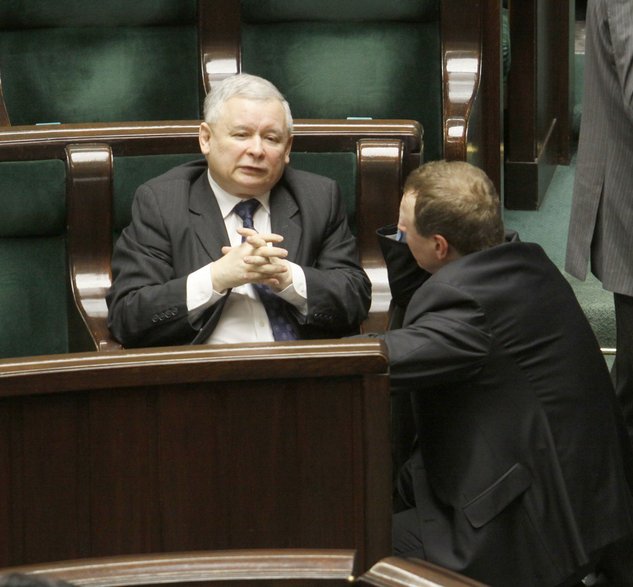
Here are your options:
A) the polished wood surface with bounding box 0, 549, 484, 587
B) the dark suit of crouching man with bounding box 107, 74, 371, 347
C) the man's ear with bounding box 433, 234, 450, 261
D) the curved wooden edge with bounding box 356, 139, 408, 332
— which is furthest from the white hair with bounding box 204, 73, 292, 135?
the polished wood surface with bounding box 0, 549, 484, 587

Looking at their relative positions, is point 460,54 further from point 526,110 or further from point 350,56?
point 526,110

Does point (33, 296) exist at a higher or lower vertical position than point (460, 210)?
lower

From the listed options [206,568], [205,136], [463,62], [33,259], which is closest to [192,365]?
[206,568]

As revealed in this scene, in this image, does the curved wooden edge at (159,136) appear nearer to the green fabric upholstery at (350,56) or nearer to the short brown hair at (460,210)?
the short brown hair at (460,210)

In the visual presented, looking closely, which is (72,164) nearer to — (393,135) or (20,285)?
(20,285)

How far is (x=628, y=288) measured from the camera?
1.33 meters

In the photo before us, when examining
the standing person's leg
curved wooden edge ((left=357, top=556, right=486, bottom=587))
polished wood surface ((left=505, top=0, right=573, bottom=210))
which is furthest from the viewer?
polished wood surface ((left=505, top=0, right=573, bottom=210))

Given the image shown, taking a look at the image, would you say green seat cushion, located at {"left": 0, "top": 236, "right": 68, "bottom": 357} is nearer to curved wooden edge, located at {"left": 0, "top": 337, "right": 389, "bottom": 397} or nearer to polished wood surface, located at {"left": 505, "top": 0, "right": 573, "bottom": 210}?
curved wooden edge, located at {"left": 0, "top": 337, "right": 389, "bottom": 397}

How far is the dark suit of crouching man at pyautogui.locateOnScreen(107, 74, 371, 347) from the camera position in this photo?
1.26 meters

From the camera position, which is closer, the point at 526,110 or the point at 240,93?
the point at 240,93

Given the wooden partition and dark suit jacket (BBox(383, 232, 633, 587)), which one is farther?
dark suit jacket (BBox(383, 232, 633, 587))

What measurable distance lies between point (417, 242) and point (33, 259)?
0.48 m

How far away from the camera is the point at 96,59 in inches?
76.1

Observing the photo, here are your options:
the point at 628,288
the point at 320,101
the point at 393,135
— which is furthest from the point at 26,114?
the point at 628,288
